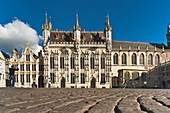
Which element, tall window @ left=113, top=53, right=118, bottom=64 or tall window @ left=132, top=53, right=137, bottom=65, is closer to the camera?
tall window @ left=113, top=53, right=118, bottom=64

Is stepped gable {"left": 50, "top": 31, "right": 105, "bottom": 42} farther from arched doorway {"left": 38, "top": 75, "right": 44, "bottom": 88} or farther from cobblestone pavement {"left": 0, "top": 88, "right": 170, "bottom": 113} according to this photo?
cobblestone pavement {"left": 0, "top": 88, "right": 170, "bottom": 113}

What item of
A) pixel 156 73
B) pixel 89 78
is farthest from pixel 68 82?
pixel 156 73

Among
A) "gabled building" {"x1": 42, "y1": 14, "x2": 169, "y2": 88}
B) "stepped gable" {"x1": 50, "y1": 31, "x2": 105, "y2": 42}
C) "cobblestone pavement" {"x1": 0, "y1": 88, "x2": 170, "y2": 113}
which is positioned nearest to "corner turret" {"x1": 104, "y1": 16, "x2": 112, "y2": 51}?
"gabled building" {"x1": 42, "y1": 14, "x2": 169, "y2": 88}

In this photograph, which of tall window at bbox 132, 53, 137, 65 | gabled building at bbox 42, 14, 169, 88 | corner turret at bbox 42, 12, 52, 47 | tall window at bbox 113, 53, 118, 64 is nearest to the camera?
gabled building at bbox 42, 14, 169, 88

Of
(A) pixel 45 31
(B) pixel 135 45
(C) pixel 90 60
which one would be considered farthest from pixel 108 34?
(A) pixel 45 31

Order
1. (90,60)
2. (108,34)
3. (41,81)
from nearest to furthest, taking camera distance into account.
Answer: (41,81), (90,60), (108,34)

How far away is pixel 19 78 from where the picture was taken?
69312 millimetres

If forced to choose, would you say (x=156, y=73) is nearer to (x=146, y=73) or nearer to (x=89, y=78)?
(x=146, y=73)

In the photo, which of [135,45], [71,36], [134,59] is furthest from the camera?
[135,45]

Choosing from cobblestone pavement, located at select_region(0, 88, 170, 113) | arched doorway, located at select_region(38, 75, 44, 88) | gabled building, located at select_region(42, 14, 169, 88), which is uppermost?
gabled building, located at select_region(42, 14, 169, 88)

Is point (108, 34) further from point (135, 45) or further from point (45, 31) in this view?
point (45, 31)

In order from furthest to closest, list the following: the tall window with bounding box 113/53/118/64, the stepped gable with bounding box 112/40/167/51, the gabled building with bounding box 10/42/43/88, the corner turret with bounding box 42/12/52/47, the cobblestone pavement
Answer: the stepped gable with bounding box 112/40/167/51, the tall window with bounding box 113/53/118/64, the corner turret with bounding box 42/12/52/47, the gabled building with bounding box 10/42/43/88, the cobblestone pavement

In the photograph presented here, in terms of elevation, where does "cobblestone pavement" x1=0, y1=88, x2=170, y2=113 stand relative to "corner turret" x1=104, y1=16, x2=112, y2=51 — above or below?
below

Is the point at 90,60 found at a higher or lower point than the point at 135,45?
lower
